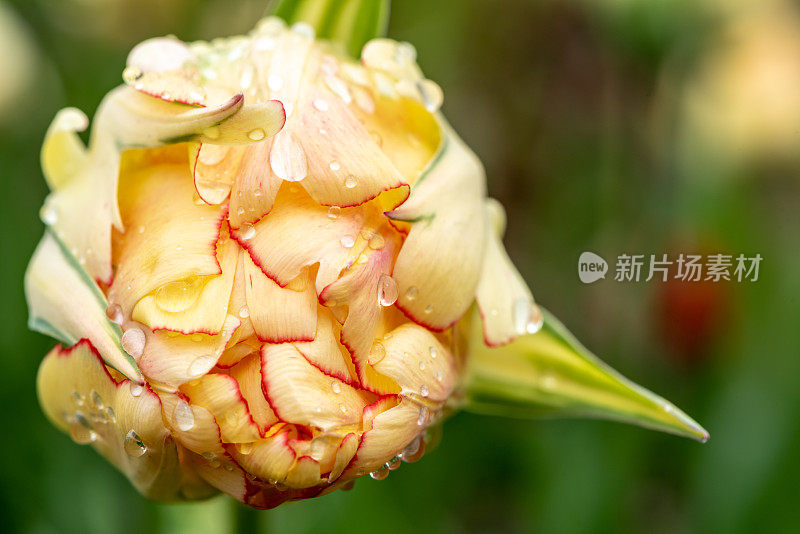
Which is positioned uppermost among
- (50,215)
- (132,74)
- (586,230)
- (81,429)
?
(132,74)

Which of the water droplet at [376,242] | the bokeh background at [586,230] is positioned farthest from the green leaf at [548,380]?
the bokeh background at [586,230]

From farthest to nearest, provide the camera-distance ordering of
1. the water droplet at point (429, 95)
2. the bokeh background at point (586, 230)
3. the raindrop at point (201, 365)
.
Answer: the bokeh background at point (586, 230) → the water droplet at point (429, 95) → the raindrop at point (201, 365)

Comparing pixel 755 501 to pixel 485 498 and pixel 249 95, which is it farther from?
pixel 249 95

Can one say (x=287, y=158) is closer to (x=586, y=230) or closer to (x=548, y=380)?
(x=548, y=380)

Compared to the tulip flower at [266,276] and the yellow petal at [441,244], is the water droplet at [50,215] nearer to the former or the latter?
the tulip flower at [266,276]

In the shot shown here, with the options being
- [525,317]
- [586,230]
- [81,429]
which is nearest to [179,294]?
[81,429]

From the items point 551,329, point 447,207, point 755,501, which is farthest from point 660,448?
point 447,207

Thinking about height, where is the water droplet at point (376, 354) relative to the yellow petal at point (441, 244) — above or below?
below
